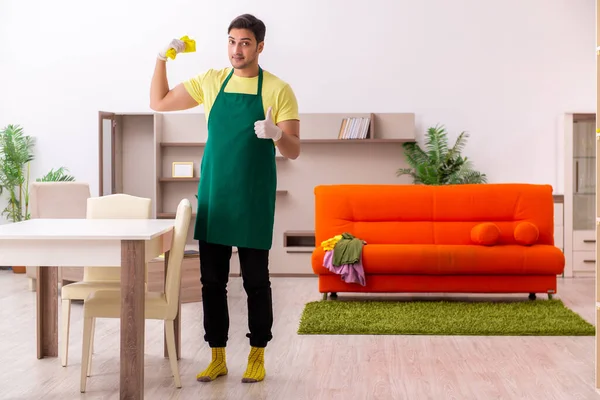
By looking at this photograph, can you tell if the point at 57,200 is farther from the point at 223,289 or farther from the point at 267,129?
the point at 267,129

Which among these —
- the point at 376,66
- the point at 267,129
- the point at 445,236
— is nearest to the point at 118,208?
the point at 267,129

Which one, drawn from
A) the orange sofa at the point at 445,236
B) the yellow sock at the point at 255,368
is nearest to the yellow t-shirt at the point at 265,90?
the yellow sock at the point at 255,368

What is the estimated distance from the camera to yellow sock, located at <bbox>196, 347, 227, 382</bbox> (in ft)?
12.1

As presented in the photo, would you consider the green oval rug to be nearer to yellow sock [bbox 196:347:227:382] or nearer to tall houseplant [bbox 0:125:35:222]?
yellow sock [bbox 196:347:227:382]

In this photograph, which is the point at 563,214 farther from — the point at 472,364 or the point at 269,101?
the point at 269,101

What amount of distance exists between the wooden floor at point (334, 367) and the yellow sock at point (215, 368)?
0.04 meters

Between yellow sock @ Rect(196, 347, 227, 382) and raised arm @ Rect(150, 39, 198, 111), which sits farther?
yellow sock @ Rect(196, 347, 227, 382)

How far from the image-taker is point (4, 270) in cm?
830

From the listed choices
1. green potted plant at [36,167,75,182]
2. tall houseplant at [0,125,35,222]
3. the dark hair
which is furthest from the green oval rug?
tall houseplant at [0,125,35,222]

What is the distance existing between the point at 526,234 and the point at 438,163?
2161 mm

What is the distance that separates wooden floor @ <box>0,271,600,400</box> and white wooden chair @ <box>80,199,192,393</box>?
0.17 metres

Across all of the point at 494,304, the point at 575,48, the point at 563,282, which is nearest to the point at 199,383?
the point at 494,304

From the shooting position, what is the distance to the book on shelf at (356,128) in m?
8.04

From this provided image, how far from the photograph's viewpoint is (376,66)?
841cm
